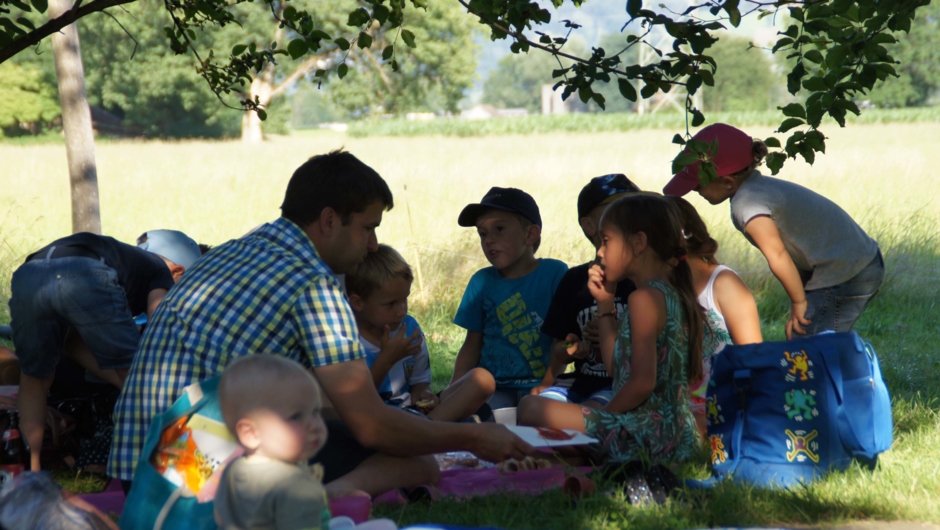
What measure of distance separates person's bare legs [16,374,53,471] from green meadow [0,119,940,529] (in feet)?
0.86

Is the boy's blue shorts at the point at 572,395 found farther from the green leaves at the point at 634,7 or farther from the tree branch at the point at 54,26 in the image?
the tree branch at the point at 54,26

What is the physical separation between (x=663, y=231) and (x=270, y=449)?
194 centimetres

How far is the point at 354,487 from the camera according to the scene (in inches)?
121

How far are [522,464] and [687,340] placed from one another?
0.84 metres

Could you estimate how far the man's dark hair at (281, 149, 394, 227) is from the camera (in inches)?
110

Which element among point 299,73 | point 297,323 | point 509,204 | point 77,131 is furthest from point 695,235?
point 299,73

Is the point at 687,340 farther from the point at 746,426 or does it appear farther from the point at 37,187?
the point at 37,187

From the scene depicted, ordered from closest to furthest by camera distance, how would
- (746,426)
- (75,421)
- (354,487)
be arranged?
(354,487)
(746,426)
(75,421)

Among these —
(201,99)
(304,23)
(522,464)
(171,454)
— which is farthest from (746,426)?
(201,99)

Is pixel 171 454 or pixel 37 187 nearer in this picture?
pixel 171 454

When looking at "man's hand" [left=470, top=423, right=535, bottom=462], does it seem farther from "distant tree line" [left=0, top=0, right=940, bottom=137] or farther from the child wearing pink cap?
"distant tree line" [left=0, top=0, right=940, bottom=137]

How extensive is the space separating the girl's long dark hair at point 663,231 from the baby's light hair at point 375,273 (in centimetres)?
97

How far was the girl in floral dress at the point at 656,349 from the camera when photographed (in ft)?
11.3

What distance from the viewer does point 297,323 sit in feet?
8.45
